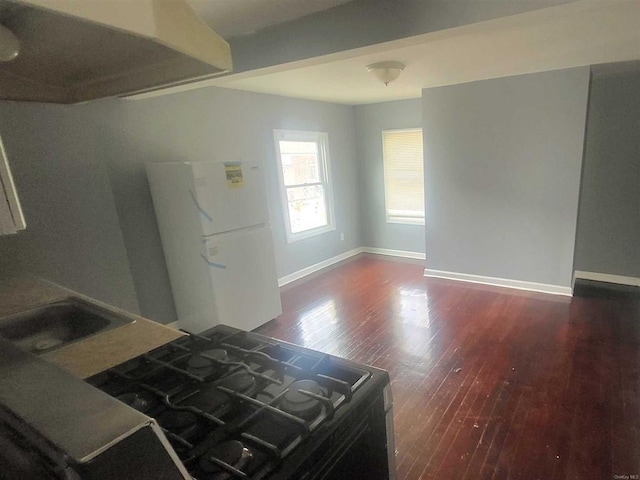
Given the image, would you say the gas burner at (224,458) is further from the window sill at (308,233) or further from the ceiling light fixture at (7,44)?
the window sill at (308,233)

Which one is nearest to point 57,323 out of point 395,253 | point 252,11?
point 252,11

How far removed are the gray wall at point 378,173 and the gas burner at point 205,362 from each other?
4.47 meters

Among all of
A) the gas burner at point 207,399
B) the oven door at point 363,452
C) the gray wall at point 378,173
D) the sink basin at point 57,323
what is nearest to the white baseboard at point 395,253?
the gray wall at point 378,173

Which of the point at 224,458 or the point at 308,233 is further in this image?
the point at 308,233

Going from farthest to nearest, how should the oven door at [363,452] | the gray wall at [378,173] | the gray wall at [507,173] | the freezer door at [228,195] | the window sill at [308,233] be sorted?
the gray wall at [378,173]
the window sill at [308,233]
the gray wall at [507,173]
the freezer door at [228,195]
the oven door at [363,452]

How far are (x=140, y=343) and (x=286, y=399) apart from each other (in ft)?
2.02

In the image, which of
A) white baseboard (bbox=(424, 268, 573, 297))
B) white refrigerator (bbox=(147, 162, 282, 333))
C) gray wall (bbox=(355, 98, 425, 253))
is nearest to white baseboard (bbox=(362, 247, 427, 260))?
gray wall (bbox=(355, 98, 425, 253))

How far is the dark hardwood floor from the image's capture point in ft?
5.83

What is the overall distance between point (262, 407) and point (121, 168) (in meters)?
2.76

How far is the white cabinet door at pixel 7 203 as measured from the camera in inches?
23.7

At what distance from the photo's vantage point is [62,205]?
7.07 ft

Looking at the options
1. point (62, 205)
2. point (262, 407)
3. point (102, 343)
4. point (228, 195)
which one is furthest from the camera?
point (228, 195)

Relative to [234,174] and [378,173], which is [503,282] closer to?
[378,173]

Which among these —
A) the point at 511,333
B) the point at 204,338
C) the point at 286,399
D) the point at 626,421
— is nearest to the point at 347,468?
the point at 286,399
